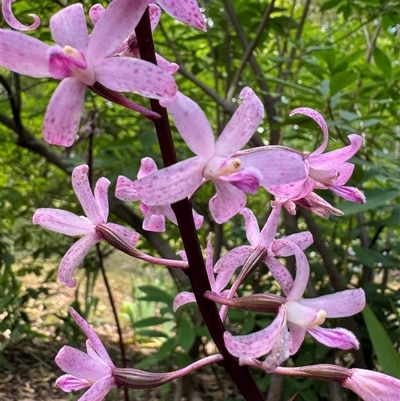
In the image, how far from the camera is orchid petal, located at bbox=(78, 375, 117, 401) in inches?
26.5

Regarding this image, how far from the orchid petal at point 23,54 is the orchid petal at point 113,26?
46 mm

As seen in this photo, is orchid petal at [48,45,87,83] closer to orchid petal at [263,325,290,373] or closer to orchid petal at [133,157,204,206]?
orchid petal at [133,157,204,206]

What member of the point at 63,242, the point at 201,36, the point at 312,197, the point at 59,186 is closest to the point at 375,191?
the point at 312,197

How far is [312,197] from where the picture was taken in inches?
27.4

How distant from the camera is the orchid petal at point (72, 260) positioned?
712 millimetres

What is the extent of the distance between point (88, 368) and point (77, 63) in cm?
41

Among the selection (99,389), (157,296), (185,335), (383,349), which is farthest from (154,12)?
(157,296)

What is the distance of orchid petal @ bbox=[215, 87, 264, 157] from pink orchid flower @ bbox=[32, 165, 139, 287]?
238 millimetres

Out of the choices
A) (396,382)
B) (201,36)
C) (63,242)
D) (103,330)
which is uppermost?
(201,36)

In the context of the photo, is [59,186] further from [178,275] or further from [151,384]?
[151,384]

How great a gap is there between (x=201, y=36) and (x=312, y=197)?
1.40m

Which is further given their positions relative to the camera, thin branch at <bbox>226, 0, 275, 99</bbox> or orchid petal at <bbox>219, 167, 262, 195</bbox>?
thin branch at <bbox>226, 0, 275, 99</bbox>

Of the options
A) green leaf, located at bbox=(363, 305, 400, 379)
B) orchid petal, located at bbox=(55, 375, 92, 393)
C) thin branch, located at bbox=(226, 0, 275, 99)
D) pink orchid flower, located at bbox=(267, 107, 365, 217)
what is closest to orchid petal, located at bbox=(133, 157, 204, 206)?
pink orchid flower, located at bbox=(267, 107, 365, 217)

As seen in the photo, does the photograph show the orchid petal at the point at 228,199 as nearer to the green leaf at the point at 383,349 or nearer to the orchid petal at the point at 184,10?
the orchid petal at the point at 184,10
